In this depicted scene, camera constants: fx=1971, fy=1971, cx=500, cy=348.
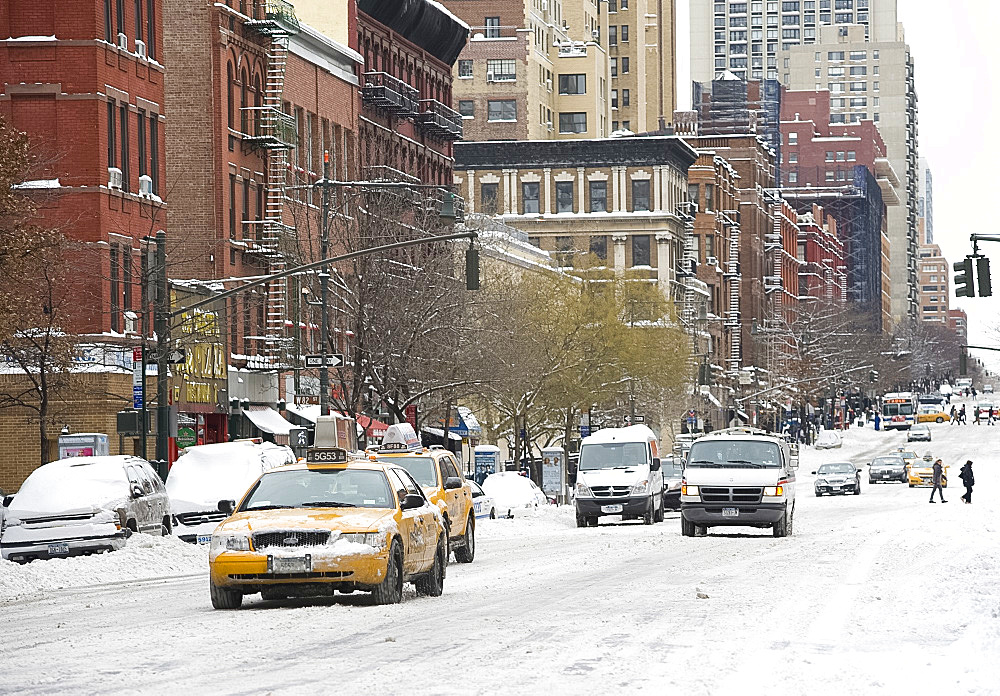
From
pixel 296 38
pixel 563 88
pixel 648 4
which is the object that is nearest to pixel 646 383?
pixel 296 38

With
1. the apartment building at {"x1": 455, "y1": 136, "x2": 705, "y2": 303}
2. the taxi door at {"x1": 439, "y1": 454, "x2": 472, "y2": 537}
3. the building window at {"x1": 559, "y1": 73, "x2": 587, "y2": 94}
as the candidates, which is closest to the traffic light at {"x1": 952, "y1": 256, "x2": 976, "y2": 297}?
the taxi door at {"x1": 439, "y1": 454, "x2": 472, "y2": 537}

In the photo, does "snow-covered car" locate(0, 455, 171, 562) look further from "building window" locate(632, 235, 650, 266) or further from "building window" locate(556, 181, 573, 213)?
"building window" locate(632, 235, 650, 266)

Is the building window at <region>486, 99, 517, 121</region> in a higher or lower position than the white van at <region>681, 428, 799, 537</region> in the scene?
higher

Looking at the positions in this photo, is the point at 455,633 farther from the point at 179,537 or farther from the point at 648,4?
the point at 648,4

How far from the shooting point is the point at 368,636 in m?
16.5

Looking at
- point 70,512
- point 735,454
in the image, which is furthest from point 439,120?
point 70,512

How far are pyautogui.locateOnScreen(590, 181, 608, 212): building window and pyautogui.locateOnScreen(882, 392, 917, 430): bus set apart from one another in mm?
48118

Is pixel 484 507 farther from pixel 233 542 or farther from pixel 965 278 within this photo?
pixel 233 542

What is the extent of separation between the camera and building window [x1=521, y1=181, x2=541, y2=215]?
12056cm

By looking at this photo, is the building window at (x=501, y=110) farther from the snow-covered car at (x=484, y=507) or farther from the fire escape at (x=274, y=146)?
the snow-covered car at (x=484, y=507)

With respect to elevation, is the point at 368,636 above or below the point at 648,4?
below

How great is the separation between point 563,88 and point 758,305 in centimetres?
2612

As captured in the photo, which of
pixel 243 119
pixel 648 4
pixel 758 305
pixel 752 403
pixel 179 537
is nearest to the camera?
pixel 179 537

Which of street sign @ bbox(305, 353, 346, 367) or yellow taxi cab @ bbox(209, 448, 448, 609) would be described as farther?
street sign @ bbox(305, 353, 346, 367)
